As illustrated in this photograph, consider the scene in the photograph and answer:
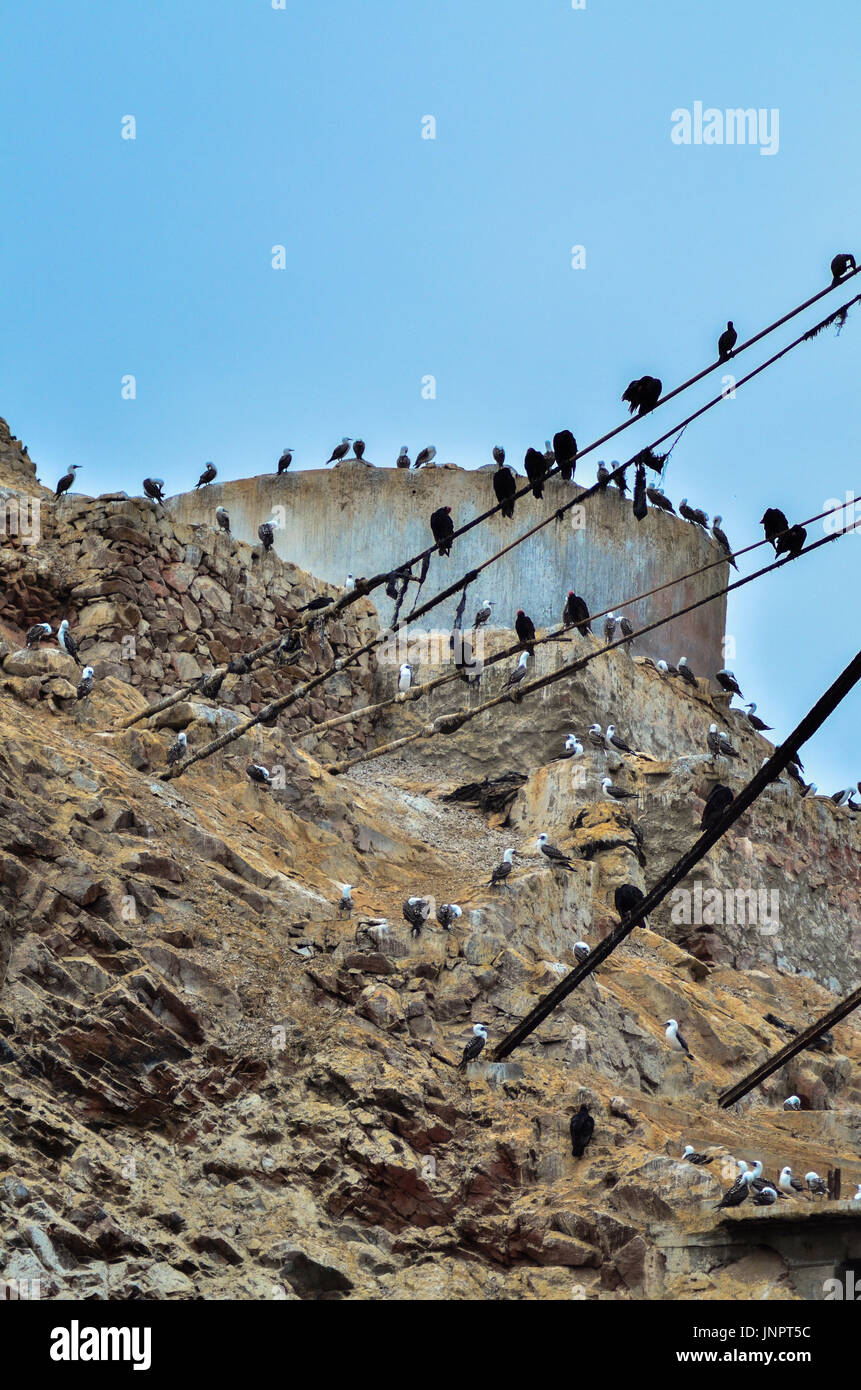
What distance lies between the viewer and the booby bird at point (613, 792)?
23.1m

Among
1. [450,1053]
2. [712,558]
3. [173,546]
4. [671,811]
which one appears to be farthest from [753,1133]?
[712,558]

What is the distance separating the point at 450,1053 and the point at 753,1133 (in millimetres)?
3266

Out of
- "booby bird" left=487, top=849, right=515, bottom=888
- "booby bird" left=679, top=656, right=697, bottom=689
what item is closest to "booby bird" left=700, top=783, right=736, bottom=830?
"booby bird" left=487, top=849, right=515, bottom=888

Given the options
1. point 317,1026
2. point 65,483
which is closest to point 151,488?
point 65,483

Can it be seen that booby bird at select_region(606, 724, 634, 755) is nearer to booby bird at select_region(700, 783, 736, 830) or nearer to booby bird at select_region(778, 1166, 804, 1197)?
booby bird at select_region(700, 783, 736, 830)

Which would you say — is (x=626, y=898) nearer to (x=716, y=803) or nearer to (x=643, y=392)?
(x=716, y=803)

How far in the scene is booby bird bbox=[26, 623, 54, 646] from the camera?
67.6 feet

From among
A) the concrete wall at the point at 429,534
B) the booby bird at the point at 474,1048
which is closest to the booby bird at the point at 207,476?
the concrete wall at the point at 429,534

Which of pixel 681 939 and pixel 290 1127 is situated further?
pixel 681 939

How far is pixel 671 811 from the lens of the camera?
79.3ft

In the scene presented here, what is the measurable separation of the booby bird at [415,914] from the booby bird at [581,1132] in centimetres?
264

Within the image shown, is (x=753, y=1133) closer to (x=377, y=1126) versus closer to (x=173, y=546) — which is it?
(x=377, y=1126)

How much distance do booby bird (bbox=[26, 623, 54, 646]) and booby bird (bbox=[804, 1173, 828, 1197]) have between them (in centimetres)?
1021

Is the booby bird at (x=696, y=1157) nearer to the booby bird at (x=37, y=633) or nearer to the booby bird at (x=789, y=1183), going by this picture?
the booby bird at (x=789, y=1183)
